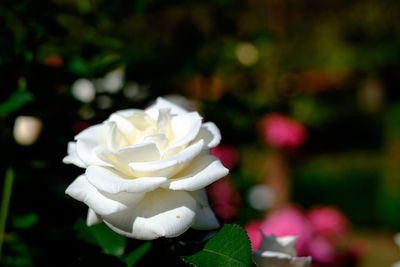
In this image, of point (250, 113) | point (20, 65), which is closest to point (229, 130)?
point (250, 113)

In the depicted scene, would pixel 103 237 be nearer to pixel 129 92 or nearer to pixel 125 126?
pixel 125 126

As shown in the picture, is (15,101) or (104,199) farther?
(15,101)

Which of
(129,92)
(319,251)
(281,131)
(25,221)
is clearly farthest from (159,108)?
(281,131)

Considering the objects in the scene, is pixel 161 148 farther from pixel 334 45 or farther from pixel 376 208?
pixel 334 45

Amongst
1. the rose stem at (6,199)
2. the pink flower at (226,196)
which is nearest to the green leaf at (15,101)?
the rose stem at (6,199)

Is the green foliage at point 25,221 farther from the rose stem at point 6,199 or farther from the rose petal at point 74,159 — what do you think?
the rose petal at point 74,159

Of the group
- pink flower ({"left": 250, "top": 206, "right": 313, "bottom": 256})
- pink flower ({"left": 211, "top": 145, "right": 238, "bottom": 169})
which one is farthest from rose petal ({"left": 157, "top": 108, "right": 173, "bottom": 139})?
pink flower ({"left": 211, "top": 145, "right": 238, "bottom": 169})

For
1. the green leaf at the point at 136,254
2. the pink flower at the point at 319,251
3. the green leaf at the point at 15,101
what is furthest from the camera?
the pink flower at the point at 319,251
